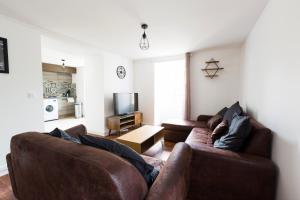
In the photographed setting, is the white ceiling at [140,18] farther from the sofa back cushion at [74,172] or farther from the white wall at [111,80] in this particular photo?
the sofa back cushion at [74,172]

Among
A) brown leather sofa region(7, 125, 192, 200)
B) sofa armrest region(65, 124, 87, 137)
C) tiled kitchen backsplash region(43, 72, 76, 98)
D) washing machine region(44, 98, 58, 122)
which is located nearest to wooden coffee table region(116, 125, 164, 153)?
sofa armrest region(65, 124, 87, 137)

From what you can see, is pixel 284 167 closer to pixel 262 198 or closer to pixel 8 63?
pixel 262 198

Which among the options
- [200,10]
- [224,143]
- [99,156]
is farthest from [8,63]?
[224,143]

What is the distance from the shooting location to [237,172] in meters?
1.48

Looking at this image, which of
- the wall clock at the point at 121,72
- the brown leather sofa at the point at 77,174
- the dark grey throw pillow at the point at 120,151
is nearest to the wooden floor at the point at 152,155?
the brown leather sofa at the point at 77,174

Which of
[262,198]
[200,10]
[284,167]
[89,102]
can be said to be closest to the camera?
[284,167]

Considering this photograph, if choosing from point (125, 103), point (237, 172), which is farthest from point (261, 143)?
point (125, 103)

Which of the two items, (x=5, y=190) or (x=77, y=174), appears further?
(x=5, y=190)

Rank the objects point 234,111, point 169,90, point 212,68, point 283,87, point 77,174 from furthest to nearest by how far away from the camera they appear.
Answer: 1. point 169,90
2. point 212,68
3. point 234,111
4. point 283,87
5. point 77,174

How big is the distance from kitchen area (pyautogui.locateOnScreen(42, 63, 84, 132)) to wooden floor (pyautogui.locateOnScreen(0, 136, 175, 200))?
362 cm

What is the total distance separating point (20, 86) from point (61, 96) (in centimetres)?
476

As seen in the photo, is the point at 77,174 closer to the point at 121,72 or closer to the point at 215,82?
the point at 215,82

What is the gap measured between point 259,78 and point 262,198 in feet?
4.81

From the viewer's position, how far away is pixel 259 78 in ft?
6.79
